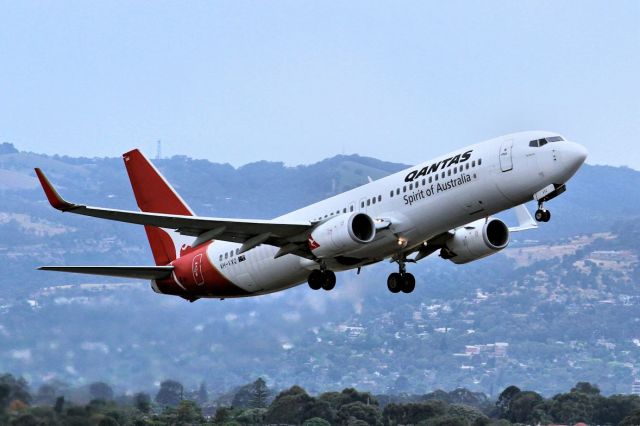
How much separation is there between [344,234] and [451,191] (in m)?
3.88

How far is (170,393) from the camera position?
77.9 meters

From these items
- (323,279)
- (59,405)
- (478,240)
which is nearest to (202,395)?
(59,405)

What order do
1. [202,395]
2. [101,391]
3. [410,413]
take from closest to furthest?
1. [101,391]
2. [202,395]
3. [410,413]

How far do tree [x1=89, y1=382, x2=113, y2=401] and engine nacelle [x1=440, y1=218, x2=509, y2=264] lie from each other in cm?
1724

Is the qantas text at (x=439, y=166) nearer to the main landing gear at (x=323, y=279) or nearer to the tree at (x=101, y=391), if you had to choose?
the main landing gear at (x=323, y=279)

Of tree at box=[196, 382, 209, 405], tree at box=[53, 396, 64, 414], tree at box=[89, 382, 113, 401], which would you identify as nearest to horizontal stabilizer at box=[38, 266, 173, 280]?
tree at box=[53, 396, 64, 414]

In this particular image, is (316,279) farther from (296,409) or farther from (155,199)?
(296,409)

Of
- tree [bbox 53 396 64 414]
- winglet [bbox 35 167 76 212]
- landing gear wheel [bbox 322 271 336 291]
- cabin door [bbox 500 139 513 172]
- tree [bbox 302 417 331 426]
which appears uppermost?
cabin door [bbox 500 139 513 172]

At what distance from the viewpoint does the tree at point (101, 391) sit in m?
61.7

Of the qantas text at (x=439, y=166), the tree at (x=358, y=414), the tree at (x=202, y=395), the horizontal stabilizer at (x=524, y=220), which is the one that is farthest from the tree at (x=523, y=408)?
the qantas text at (x=439, y=166)

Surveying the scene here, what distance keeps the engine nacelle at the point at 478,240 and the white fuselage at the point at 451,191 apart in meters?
2.76

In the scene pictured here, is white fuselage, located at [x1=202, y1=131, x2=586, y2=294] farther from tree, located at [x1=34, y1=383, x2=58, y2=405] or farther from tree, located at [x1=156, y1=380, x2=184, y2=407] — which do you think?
tree, located at [x1=156, y1=380, x2=184, y2=407]

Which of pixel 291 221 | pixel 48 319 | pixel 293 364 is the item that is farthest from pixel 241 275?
pixel 293 364

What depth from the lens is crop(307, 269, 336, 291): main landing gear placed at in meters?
51.4
